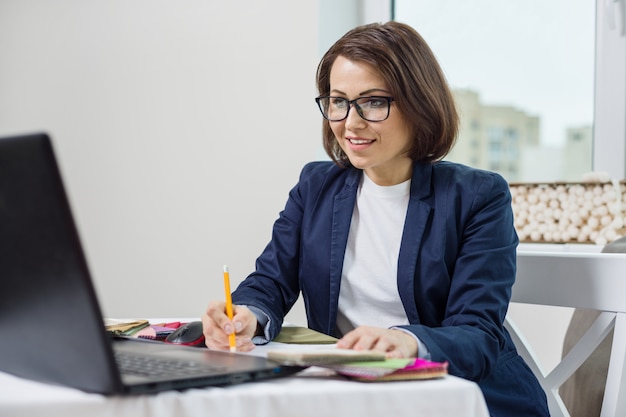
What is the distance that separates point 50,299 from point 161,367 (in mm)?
191

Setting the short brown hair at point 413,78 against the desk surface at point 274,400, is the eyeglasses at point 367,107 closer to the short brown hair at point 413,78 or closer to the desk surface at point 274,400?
the short brown hair at point 413,78

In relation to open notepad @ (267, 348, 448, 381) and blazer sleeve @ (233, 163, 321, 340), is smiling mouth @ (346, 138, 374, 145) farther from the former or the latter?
open notepad @ (267, 348, 448, 381)

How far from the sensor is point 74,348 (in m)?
0.67

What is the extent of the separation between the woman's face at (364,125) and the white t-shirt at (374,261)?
0.10 metres

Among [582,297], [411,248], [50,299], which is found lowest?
[582,297]

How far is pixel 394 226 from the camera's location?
1603 mm

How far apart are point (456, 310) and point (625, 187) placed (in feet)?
3.59

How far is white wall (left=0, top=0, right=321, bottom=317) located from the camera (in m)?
2.73

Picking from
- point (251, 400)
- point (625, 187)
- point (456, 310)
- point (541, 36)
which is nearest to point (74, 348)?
point (251, 400)

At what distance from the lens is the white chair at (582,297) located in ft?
4.55

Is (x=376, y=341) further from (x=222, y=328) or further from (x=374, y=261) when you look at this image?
(x=374, y=261)

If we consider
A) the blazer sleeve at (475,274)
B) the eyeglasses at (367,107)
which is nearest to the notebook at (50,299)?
the blazer sleeve at (475,274)

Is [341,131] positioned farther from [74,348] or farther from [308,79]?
[308,79]

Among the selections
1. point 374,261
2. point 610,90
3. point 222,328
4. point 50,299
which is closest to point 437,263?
point 374,261
